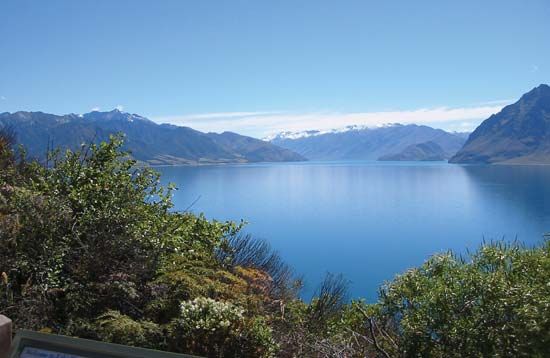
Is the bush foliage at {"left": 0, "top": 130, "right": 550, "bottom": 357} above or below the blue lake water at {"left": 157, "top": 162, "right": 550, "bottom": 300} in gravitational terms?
above

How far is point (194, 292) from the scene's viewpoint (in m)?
5.73

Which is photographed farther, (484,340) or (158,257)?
(158,257)

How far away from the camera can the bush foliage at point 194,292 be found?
4762mm

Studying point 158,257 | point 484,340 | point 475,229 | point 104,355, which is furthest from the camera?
point 475,229

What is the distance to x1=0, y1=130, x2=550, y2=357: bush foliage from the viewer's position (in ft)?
15.6

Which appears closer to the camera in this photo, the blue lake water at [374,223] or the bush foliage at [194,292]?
the bush foliage at [194,292]

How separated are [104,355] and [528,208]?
62475 millimetres

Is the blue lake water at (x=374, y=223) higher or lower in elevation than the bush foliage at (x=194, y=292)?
lower

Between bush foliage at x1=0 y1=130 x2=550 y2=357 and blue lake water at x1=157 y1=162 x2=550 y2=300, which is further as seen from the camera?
blue lake water at x1=157 y1=162 x2=550 y2=300

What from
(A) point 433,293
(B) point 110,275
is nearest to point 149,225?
(B) point 110,275

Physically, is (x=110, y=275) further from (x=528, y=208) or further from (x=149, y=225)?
(x=528, y=208)

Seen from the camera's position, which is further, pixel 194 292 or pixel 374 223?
pixel 374 223

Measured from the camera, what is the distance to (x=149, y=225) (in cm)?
752

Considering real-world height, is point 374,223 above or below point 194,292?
below
